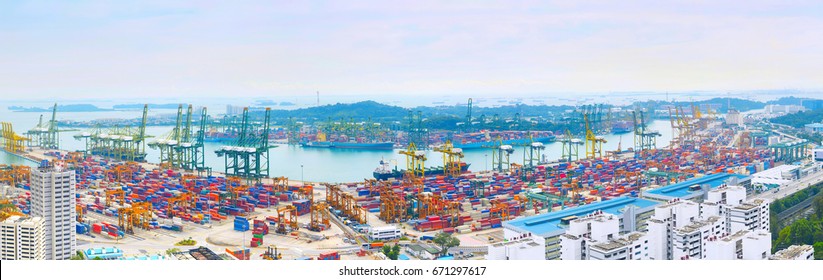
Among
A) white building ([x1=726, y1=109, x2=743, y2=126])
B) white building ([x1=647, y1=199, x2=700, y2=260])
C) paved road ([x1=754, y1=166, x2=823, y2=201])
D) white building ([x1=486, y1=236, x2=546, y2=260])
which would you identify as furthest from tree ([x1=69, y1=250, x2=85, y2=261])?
white building ([x1=726, y1=109, x2=743, y2=126])

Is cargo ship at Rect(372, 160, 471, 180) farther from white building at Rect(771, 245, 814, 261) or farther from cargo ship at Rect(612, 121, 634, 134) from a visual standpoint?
cargo ship at Rect(612, 121, 634, 134)

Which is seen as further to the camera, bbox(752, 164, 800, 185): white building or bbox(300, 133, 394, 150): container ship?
bbox(300, 133, 394, 150): container ship

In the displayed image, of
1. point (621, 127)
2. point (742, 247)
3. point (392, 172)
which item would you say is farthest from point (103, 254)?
point (621, 127)

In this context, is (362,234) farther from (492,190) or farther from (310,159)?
(310,159)

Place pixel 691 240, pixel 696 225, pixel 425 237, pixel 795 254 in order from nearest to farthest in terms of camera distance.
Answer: pixel 795 254, pixel 691 240, pixel 696 225, pixel 425 237

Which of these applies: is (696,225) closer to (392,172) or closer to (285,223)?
(285,223)

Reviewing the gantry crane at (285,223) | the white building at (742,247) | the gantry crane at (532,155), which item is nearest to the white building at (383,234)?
the gantry crane at (285,223)
